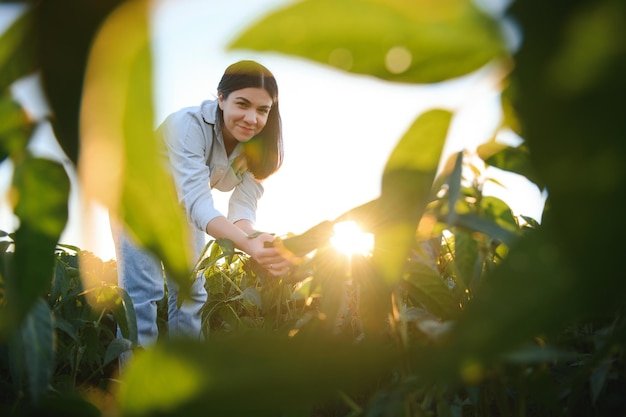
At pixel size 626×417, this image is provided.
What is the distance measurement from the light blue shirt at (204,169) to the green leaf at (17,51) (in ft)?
6.40

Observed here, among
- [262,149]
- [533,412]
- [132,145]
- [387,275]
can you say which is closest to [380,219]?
[387,275]

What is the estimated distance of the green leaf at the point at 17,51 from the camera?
0.77 ft

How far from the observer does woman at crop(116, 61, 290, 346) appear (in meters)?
2.62

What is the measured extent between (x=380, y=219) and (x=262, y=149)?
129 inches

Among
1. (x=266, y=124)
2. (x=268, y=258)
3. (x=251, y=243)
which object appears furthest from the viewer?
(x=266, y=124)

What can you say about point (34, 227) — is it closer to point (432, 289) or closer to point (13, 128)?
point (13, 128)

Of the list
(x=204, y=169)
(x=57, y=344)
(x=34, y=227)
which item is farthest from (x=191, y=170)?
(x=34, y=227)

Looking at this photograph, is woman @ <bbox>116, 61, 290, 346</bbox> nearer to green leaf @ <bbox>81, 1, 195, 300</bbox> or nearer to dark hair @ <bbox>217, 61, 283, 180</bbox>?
dark hair @ <bbox>217, 61, 283, 180</bbox>

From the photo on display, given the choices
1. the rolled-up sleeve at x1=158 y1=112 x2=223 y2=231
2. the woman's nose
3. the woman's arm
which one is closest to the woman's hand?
the woman's arm

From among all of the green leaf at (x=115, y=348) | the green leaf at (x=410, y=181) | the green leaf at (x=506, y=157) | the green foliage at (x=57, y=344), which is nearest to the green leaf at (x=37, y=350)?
the green foliage at (x=57, y=344)

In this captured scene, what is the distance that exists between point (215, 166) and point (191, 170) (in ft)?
2.20

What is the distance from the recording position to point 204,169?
9.03 ft

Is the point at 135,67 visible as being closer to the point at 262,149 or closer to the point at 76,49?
the point at 76,49

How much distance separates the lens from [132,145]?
197mm
